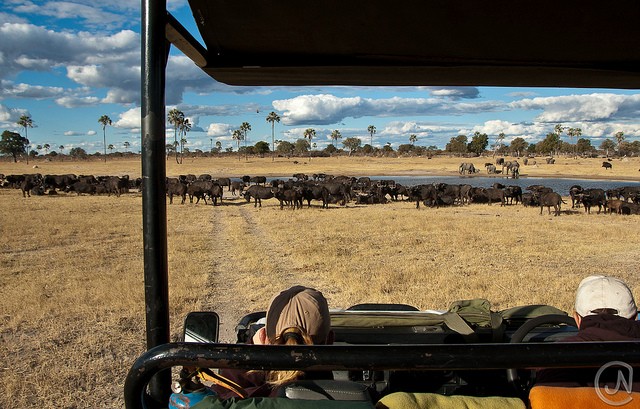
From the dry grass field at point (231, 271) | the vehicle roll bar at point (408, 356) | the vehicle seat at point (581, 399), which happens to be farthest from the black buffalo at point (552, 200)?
the vehicle roll bar at point (408, 356)

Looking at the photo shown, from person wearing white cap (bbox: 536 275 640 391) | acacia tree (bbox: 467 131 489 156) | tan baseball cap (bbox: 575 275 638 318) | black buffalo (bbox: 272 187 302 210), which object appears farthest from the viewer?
acacia tree (bbox: 467 131 489 156)

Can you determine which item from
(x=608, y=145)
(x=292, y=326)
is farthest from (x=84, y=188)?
(x=608, y=145)

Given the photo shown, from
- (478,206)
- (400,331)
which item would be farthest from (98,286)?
(478,206)

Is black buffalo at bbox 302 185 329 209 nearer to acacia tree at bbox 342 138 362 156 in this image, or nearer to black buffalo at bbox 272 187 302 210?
black buffalo at bbox 272 187 302 210

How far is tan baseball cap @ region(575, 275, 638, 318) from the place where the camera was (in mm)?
Answer: 2484

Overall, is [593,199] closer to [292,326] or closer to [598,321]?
[598,321]

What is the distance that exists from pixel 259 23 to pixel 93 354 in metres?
5.48

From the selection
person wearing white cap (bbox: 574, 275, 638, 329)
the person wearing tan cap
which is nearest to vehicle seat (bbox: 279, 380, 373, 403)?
the person wearing tan cap

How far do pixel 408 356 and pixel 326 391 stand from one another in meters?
0.33

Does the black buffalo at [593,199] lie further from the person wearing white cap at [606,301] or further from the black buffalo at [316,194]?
the person wearing white cap at [606,301]

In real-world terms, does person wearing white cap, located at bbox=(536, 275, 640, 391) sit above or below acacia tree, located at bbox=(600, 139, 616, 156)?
below

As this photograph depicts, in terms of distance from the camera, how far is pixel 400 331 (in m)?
3.17

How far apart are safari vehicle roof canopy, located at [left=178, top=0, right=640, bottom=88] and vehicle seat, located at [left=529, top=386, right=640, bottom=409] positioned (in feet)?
4.86

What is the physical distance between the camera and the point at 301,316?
2188 mm
